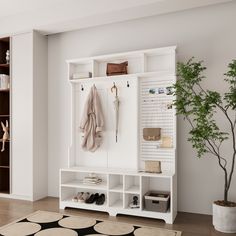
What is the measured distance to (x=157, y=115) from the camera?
353 cm

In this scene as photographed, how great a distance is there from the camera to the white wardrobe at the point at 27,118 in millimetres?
4039

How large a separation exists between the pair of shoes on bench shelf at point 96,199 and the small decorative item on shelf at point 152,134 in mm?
1006

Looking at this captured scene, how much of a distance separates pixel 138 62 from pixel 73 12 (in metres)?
1.13

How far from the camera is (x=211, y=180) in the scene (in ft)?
11.0

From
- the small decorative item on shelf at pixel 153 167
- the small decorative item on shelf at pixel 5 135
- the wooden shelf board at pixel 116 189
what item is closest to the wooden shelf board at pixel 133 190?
the wooden shelf board at pixel 116 189

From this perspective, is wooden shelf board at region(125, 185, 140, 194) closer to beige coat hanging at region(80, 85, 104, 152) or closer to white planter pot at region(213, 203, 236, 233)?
beige coat hanging at region(80, 85, 104, 152)

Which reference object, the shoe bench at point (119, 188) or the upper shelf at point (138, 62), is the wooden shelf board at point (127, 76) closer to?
the upper shelf at point (138, 62)

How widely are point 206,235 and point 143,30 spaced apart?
2.70 m

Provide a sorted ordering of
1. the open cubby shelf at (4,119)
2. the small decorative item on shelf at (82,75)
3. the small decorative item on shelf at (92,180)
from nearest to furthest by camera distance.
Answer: the small decorative item on shelf at (92,180) → the small decorative item on shelf at (82,75) → the open cubby shelf at (4,119)

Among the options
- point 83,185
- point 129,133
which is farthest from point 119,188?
point 129,133

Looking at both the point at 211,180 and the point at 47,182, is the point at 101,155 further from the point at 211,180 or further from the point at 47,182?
the point at 211,180

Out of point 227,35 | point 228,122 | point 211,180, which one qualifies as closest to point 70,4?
point 227,35

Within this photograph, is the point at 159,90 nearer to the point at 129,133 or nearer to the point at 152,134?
the point at 152,134

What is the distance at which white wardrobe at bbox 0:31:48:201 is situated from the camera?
4039 millimetres
